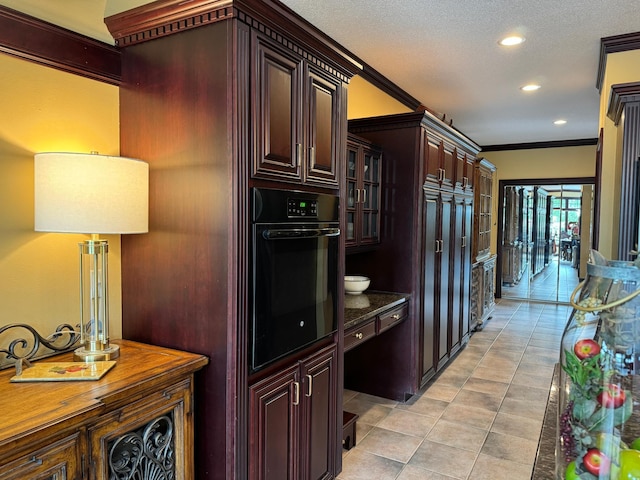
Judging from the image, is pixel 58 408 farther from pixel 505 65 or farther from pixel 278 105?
pixel 505 65

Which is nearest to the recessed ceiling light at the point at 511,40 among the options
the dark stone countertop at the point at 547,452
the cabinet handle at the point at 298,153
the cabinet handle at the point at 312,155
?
the cabinet handle at the point at 312,155

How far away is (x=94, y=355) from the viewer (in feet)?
5.49

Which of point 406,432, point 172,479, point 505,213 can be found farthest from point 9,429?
point 505,213

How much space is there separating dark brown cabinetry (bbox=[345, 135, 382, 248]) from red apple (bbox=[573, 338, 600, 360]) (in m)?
2.30

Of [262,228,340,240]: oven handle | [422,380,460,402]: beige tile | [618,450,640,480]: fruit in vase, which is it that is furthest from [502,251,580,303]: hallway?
[618,450,640,480]: fruit in vase

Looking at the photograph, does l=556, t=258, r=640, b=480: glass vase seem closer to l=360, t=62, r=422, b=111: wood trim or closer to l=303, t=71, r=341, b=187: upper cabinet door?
l=303, t=71, r=341, b=187: upper cabinet door

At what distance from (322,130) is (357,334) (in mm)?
1339

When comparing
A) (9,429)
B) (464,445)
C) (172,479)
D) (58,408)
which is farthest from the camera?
(464,445)

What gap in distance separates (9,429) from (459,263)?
4.03 meters

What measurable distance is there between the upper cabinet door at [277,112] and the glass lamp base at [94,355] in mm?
878

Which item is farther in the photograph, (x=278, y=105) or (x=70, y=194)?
(x=278, y=105)

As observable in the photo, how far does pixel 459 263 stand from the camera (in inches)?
177

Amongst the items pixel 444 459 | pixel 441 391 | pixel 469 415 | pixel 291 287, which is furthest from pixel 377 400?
pixel 291 287

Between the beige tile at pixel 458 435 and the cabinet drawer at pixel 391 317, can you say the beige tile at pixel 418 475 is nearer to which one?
the beige tile at pixel 458 435
